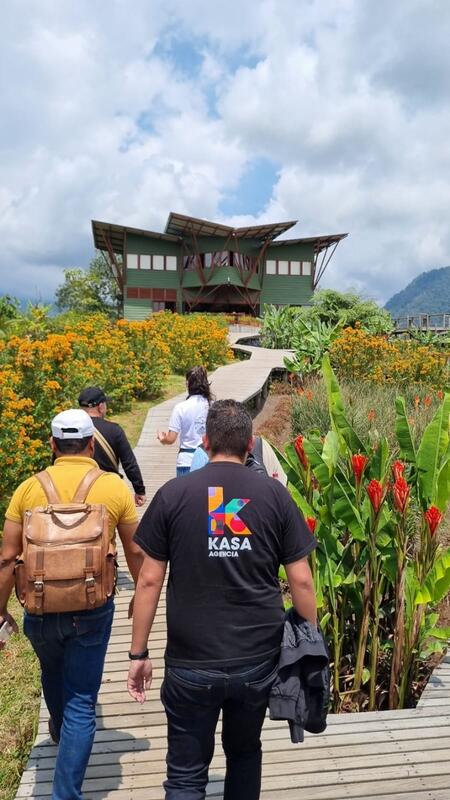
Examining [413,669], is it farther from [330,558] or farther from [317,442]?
[317,442]

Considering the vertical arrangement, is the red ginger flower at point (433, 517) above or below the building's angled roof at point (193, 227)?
below

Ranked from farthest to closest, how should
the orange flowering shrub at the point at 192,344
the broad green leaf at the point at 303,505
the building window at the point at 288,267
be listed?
the building window at the point at 288,267 → the orange flowering shrub at the point at 192,344 → the broad green leaf at the point at 303,505

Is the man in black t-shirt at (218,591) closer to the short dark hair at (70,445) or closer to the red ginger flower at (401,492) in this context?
→ the short dark hair at (70,445)

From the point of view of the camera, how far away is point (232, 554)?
79.7 inches

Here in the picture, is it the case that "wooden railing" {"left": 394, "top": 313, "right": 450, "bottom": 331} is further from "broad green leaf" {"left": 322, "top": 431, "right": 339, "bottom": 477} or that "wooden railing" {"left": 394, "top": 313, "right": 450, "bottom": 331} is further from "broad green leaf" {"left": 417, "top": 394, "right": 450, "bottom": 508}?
"broad green leaf" {"left": 322, "top": 431, "right": 339, "bottom": 477}

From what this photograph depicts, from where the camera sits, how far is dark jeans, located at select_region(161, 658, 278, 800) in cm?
202

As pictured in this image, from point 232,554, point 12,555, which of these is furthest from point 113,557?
point 232,554

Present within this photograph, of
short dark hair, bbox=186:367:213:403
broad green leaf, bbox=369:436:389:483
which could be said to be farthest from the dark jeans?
short dark hair, bbox=186:367:213:403

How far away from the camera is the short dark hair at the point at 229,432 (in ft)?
7.09

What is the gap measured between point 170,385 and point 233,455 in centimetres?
1371

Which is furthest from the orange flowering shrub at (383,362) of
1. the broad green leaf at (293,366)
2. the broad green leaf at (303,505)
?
the broad green leaf at (303,505)

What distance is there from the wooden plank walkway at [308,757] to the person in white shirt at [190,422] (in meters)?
1.72

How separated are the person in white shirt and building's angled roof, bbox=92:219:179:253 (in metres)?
35.8

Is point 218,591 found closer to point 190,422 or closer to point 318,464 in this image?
point 318,464
